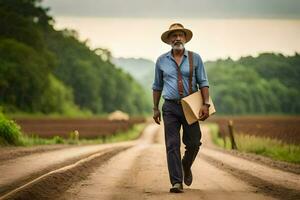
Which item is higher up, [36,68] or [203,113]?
[36,68]

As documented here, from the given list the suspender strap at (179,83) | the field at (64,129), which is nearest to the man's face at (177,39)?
the suspender strap at (179,83)

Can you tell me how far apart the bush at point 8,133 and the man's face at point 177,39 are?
1436cm

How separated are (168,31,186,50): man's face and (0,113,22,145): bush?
1436 cm

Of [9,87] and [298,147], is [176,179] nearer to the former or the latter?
[298,147]

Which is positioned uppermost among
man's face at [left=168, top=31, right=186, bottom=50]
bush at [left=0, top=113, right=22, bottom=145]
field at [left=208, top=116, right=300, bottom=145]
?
man's face at [left=168, top=31, right=186, bottom=50]

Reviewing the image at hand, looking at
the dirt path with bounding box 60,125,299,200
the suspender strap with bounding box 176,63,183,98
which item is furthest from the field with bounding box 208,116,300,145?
the suspender strap with bounding box 176,63,183,98

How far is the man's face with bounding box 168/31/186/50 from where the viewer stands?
9.52 metres

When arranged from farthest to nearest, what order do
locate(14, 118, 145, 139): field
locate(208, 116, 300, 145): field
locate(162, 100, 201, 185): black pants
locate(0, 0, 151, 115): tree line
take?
locate(0, 0, 151, 115): tree line, locate(14, 118, 145, 139): field, locate(208, 116, 300, 145): field, locate(162, 100, 201, 185): black pants

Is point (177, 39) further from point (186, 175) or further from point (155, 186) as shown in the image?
point (155, 186)

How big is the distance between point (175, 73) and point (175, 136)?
2.82ft

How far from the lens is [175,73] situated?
9516mm

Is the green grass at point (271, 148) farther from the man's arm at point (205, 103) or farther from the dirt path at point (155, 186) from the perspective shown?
the man's arm at point (205, 103)

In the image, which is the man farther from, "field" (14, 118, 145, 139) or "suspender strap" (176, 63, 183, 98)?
"field" (14, 118, 145, 139)

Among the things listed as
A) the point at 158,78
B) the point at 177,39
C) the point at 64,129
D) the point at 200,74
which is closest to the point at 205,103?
the point at 200,74
